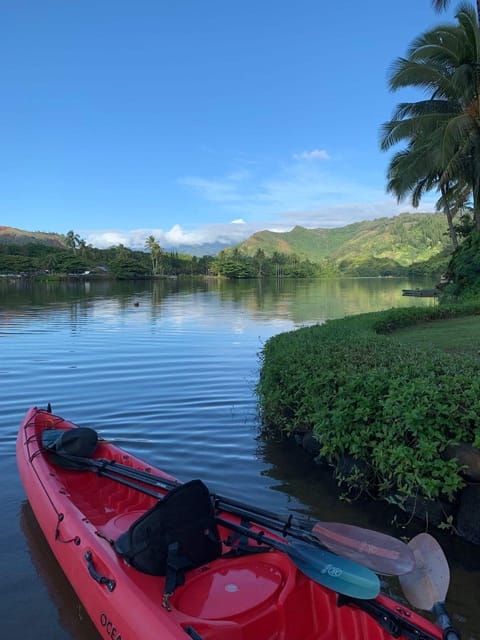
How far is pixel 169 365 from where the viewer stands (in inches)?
519

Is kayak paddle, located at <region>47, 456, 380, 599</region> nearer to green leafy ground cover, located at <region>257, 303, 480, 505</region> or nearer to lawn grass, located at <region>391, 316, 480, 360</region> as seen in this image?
Result: green leafy ground cover, located at <region>257, 303, 480, 505</region>

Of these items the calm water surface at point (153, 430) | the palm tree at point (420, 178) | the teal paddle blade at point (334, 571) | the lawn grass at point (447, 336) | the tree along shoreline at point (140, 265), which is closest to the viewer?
the teal paddle blade at point (334, 571)

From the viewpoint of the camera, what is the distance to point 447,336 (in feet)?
36.9

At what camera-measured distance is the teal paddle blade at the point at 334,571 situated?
9.30 feet

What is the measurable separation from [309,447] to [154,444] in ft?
7.90

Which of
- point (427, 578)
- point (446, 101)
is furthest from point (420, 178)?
point (427, 578)

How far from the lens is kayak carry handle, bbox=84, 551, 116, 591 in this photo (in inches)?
125

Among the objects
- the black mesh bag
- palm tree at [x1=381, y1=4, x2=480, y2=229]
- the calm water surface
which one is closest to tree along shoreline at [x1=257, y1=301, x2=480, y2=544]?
the calm water surface

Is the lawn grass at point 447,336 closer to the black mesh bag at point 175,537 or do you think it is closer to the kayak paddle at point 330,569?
the kayak paddle at point 330,569

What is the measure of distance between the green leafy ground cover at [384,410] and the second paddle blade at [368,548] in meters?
0.99

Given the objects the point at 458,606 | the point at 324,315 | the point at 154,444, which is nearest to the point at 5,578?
the point at 154,444

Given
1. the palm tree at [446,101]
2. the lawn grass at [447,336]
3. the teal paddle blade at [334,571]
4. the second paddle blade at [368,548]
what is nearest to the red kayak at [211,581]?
the teal paddle blade at [334,571]

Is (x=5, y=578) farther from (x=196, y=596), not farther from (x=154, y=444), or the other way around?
(x=154, y=444)

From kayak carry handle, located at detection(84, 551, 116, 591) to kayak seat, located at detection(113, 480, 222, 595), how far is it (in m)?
0.17
